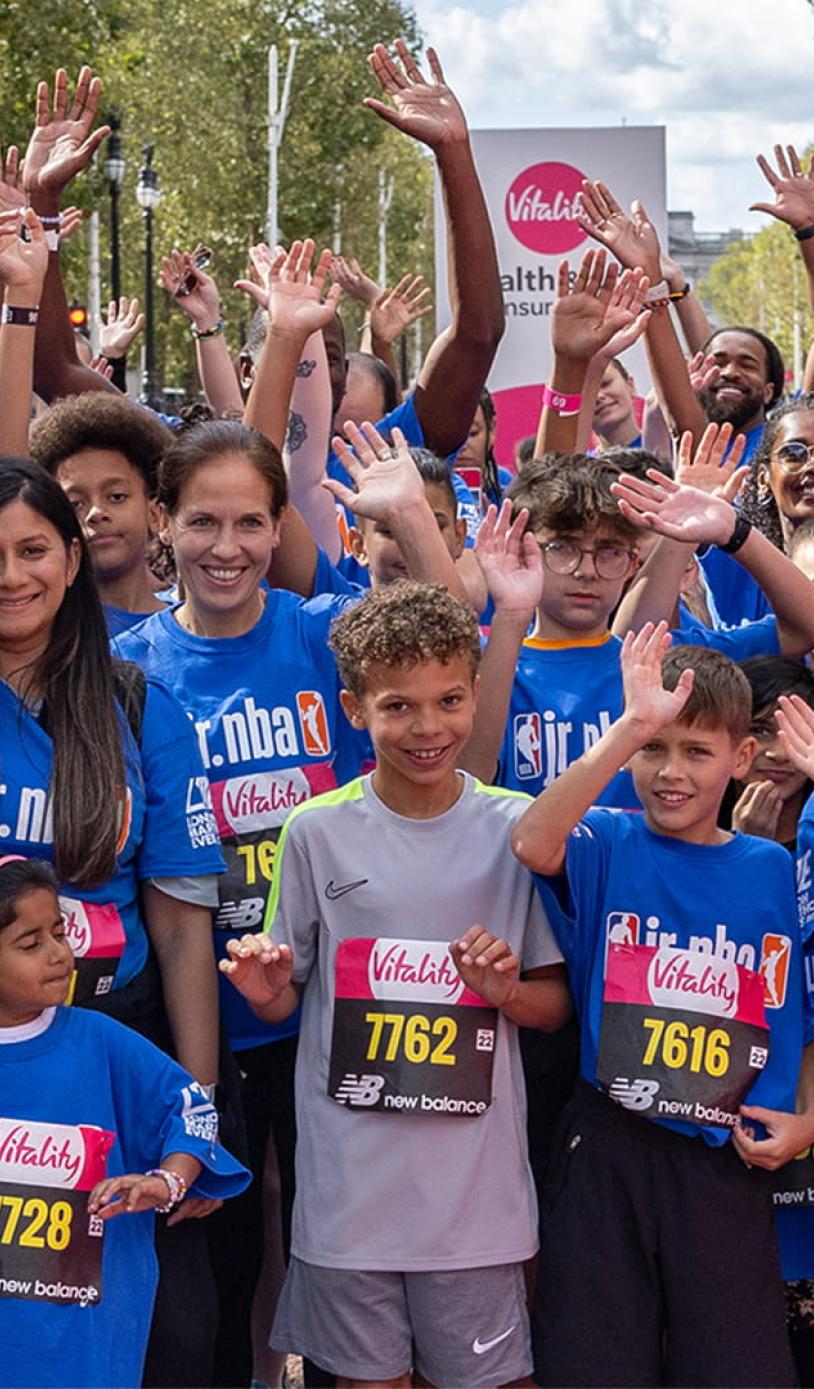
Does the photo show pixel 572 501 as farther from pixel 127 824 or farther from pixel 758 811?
pixel 127 824

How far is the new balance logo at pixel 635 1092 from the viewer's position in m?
3.54

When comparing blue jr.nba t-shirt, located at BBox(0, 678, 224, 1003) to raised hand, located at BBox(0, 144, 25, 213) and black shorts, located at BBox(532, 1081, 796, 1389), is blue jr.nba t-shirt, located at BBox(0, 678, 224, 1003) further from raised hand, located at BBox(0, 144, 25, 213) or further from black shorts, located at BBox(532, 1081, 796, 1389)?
raised hand, located at BBox(0, 144, 25, 213)

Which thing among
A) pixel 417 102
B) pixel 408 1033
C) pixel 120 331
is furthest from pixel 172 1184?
pixel 120 331

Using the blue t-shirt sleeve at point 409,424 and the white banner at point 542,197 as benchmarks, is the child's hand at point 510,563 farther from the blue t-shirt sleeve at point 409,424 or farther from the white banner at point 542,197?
the white banner at point 542,197

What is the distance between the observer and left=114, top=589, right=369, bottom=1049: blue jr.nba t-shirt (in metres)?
3.95

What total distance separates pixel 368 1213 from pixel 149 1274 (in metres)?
0.41

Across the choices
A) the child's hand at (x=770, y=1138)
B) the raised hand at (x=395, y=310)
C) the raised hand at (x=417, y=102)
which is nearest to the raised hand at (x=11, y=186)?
the raised hand at (x=417, y=102)

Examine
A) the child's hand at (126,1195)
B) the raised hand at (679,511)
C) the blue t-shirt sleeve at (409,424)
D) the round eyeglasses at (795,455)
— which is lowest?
the child's hand at (126,1195)

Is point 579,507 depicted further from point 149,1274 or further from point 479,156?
point 479,156

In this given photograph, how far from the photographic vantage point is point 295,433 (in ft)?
16.2

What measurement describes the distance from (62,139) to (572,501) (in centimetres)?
169

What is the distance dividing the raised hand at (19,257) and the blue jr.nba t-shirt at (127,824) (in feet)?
3.37

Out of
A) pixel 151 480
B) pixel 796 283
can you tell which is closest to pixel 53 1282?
pixel 151 480

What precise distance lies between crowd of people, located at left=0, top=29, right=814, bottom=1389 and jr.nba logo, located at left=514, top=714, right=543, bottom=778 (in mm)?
14
